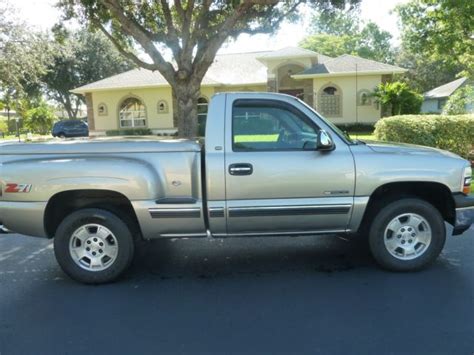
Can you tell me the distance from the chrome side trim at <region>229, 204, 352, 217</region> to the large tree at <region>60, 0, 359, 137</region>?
7.38 meters

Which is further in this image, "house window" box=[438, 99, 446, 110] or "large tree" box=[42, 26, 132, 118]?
"house window" box=[438, 99, 446, 110]

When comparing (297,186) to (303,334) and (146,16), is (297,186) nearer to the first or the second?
(303,334)

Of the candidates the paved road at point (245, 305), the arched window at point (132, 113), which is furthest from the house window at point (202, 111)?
the paved road at point (245, 305)

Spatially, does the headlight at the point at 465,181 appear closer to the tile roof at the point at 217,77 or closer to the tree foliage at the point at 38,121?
the tile roof at the point at 217,77

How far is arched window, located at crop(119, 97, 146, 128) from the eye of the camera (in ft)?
98.0

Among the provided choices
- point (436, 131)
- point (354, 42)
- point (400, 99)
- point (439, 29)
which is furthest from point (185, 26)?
point (354, 42)

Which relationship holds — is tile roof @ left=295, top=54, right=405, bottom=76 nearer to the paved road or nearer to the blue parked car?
the blue parked car

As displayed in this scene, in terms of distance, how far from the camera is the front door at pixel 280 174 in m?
4.65

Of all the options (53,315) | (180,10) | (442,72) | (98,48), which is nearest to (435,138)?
(180,10)

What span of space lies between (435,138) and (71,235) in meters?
10.5

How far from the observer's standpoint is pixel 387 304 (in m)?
4.12

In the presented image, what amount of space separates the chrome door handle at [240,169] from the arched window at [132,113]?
1030 inches

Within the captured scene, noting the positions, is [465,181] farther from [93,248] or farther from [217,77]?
[217,77]

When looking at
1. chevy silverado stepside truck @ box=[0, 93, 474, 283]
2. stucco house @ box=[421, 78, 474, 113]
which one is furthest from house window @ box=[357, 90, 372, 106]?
chevy silverado stepside truck @ box=[0, 93, 474, 283]
